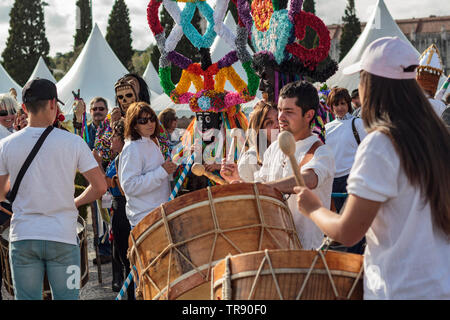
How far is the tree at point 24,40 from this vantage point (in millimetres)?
42031

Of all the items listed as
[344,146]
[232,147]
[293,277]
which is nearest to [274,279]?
[293,277]

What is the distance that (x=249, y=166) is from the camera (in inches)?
169

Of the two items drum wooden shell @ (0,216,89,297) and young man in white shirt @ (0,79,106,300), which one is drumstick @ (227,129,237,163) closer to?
drum wooden shell @ (0,216,89,297)

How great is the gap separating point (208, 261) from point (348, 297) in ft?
2.51

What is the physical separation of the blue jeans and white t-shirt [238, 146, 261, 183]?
5.01 feet

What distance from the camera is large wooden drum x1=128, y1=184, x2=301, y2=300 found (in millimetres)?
2648

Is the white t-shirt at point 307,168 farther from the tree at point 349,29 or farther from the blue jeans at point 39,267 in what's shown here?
the tree at point 349,29

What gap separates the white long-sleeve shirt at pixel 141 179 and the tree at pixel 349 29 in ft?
137

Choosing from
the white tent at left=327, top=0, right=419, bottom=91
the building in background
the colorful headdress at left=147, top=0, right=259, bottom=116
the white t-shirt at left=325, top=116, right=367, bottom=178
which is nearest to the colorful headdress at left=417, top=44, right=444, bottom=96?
the white t-shirt at left=325, top=116, right=367, bottom=178

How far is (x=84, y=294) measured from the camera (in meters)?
5.60

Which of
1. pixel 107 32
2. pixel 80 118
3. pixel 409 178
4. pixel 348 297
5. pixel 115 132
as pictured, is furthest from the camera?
pixel 107 32

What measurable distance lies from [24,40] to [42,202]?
4470 cm
